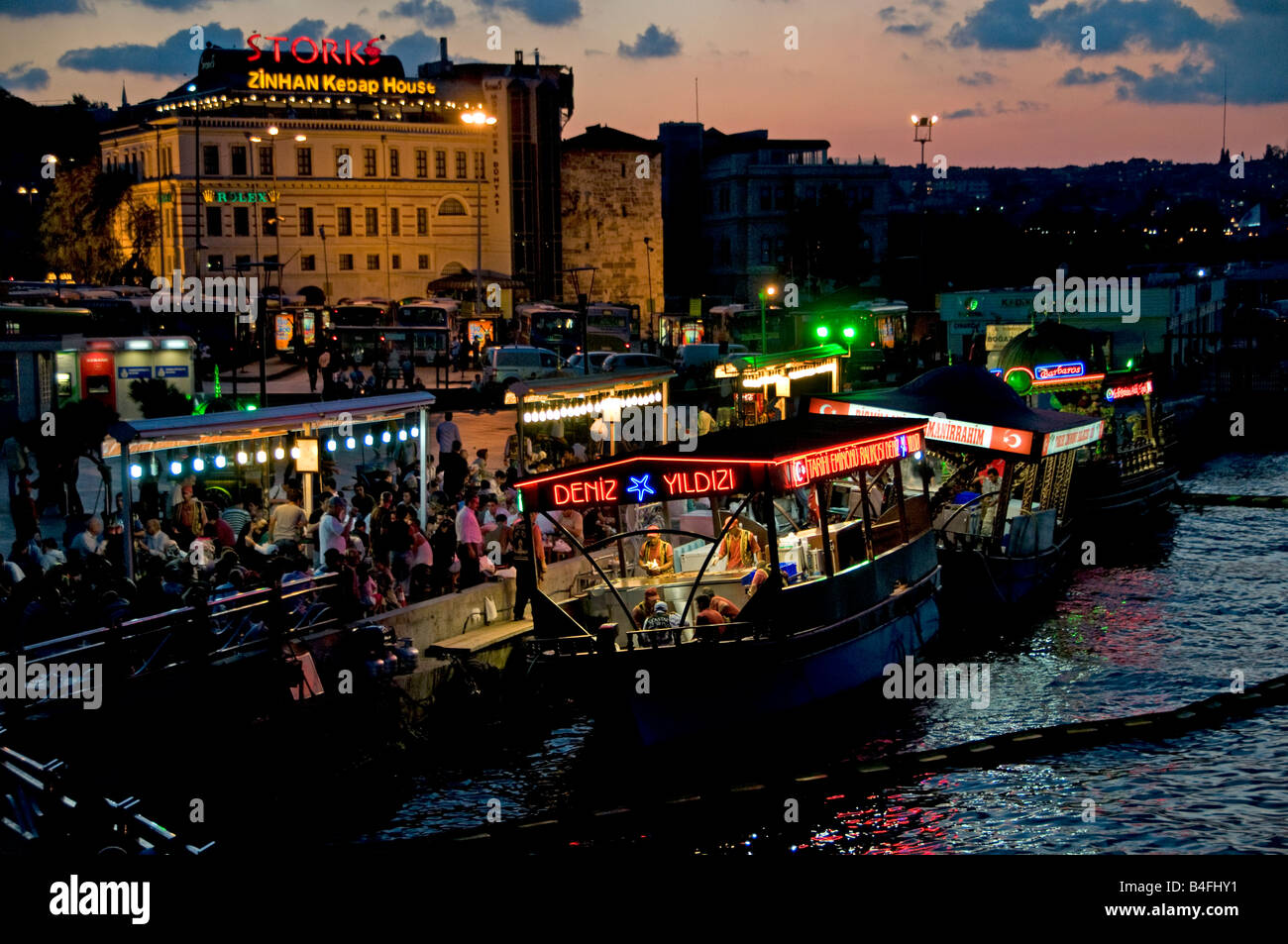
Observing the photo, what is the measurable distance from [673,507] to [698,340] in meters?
39.4

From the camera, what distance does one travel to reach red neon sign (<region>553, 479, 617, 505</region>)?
16844mm

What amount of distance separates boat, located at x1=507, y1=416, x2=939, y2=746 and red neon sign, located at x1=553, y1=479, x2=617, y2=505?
0.04 ft

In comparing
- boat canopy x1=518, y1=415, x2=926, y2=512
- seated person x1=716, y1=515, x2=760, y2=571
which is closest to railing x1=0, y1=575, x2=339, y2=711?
boat canopy x1=518, y1=415, x2=926, y2=512

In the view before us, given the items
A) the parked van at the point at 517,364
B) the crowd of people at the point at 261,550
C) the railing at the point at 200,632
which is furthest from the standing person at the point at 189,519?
the parked van at the point at 517,364

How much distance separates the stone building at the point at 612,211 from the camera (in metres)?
84.0

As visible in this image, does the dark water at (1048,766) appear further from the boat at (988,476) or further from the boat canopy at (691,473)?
the boat canopy at (691,473)

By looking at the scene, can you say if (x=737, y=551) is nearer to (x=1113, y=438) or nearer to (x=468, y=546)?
(x=468, y=546)

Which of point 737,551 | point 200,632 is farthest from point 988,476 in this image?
point 200,632

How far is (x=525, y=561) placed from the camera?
64.3ft

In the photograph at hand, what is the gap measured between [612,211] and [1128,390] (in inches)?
2094

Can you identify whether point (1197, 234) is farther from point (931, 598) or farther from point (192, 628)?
point (192, 628)

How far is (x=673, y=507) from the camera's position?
23109mm

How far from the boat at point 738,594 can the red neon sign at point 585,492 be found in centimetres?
1

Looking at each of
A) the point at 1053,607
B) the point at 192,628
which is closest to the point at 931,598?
the point at 1053,607
